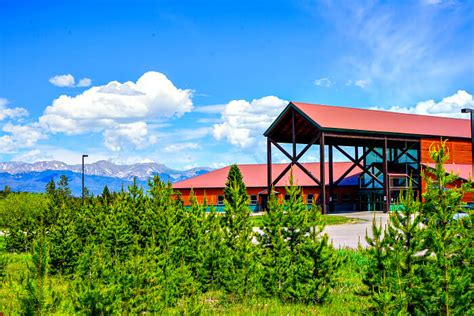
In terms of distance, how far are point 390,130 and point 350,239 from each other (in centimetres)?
2596

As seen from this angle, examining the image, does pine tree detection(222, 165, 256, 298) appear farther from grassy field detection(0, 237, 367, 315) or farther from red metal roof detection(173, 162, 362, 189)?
red metal roof detection(173, 162, 362, 189)

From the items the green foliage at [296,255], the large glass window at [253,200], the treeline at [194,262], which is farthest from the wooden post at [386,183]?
the green foliage at [296,255]

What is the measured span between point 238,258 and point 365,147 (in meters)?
45.3

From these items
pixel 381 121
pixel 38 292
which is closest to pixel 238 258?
pixel 38 292

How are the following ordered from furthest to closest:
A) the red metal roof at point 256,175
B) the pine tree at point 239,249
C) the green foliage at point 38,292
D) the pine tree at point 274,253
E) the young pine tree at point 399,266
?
the red metal roof at point 256,175 → the pine tree at point 239,249 → the pine tree at point 274,253 → the young pine tree at point 399,266 → the green foliage at point 38,292

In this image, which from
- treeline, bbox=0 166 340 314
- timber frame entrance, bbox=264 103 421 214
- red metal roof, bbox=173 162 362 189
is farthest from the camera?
red metal roof, bbox=173 162 362 189

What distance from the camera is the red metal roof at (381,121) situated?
47.4 metres

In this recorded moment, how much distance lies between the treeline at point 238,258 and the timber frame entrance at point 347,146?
1203 inches

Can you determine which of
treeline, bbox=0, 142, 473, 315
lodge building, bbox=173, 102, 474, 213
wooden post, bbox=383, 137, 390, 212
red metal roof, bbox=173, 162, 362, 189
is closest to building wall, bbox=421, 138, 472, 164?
lodge building, bbox=173, 102, 474, 213

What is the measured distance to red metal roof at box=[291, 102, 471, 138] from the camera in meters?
47.4

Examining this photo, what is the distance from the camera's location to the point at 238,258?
1161 cm

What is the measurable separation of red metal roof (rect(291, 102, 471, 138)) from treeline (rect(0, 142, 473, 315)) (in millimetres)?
31420

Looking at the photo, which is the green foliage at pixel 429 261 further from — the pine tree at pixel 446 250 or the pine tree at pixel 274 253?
the pine tree at pixel 274 253

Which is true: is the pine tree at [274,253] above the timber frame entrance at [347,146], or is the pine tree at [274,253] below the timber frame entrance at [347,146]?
below
